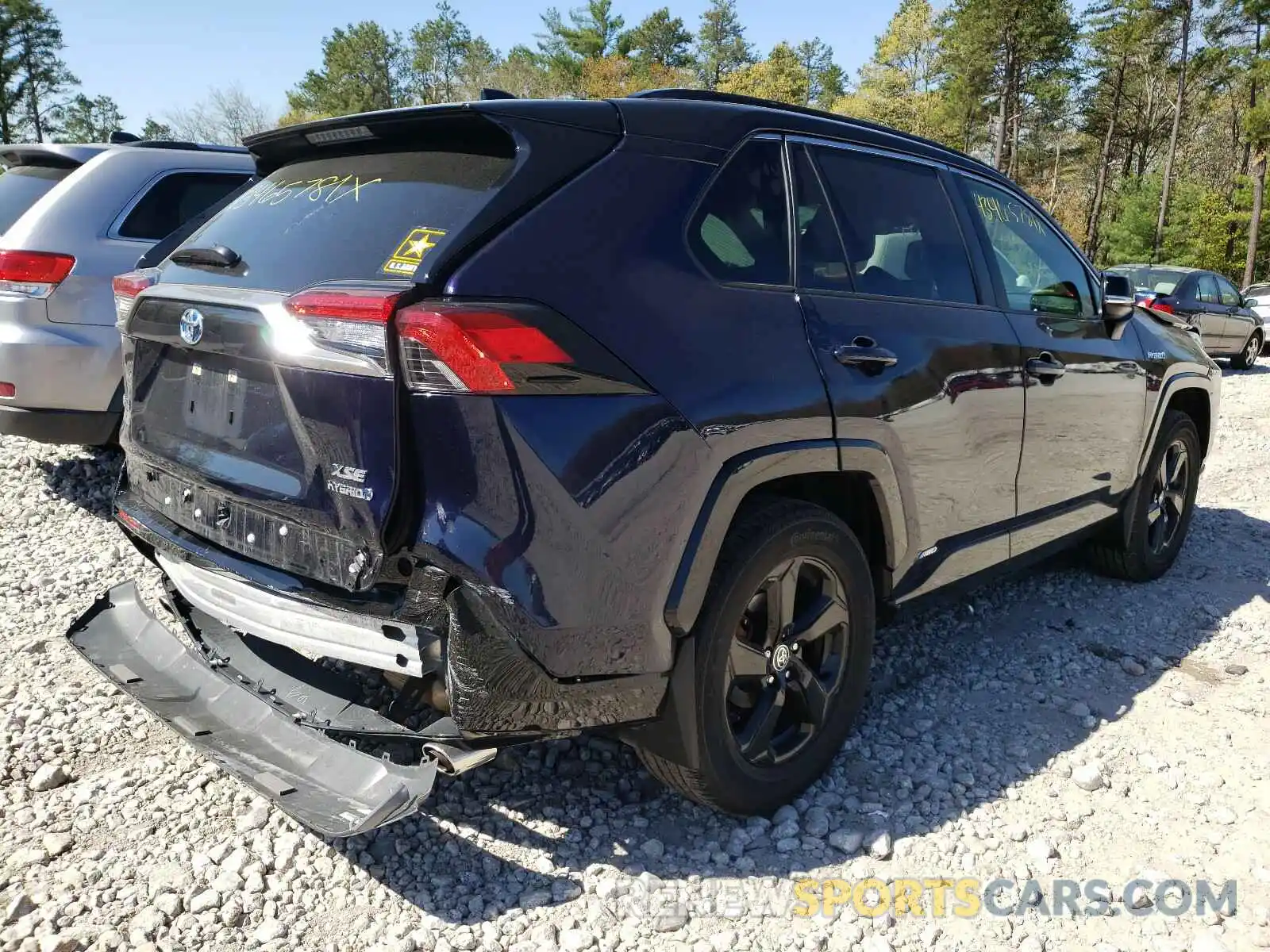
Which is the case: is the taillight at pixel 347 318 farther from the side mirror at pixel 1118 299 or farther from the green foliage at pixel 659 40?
the green foliage at pixel 659 40

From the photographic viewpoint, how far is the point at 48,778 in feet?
9.01

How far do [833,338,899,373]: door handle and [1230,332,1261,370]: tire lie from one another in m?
16.0

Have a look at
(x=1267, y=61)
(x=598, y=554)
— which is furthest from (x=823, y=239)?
(x=1267, y=61)

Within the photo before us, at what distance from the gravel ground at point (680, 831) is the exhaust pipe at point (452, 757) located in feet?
1.47

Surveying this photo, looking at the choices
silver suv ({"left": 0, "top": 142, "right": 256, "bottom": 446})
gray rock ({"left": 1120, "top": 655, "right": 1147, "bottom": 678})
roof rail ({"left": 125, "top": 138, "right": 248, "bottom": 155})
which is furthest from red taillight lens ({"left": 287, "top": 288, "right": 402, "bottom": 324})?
roof rail ({"left": 125, "top": 138, "right": 248, "bottom": 155})

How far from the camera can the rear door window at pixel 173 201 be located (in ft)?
16.3

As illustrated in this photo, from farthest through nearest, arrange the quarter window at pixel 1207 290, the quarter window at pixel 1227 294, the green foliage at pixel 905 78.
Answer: the green foliage at pixel 905 78, the quarter window at pixel 1227 294, the quarter window at pixel 1207 290

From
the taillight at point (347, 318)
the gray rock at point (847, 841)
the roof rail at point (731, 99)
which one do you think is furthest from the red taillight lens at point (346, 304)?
the gray rock at point (847, 841)

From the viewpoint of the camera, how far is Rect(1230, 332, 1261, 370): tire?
51.4 ft

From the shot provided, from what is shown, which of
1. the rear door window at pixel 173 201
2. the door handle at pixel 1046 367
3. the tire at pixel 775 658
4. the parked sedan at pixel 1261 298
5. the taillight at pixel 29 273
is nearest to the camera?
the tire at pixel 775 658

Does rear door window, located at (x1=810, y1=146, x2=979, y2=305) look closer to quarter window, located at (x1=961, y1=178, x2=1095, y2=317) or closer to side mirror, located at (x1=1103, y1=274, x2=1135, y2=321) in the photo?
quarter window, located at (x1=961, y1=178, x2=1095, y2=317)

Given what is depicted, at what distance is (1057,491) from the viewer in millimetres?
3732

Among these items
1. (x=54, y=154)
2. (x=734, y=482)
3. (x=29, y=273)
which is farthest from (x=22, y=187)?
(x=734, y=482)

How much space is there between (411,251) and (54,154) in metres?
4.33
